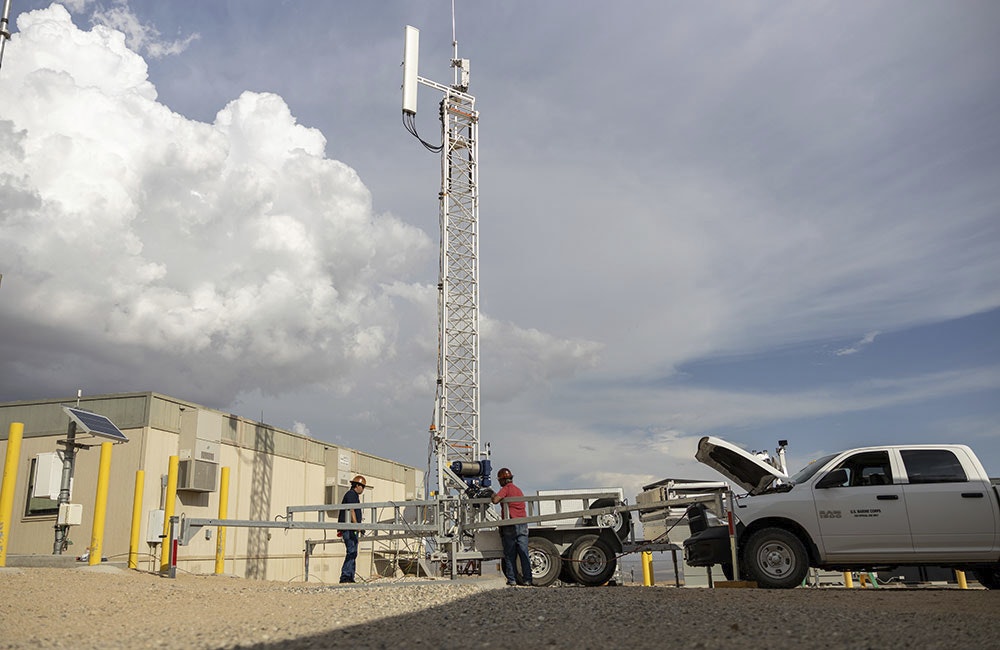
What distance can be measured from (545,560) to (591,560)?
2.49ft

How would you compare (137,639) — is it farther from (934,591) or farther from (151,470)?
(151,470)

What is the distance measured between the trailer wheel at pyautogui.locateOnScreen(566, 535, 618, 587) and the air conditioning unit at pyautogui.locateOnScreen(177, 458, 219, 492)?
8.81m

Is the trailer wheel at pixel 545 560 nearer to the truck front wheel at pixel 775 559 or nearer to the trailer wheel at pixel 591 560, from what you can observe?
the trailer wheel at pixel 591 560

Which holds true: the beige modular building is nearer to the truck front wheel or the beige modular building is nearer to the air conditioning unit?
the air conditioning unit

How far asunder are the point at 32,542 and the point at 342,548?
8.96 meters

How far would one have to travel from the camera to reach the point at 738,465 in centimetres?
1158

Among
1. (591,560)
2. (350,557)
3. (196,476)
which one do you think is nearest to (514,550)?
(591,560)

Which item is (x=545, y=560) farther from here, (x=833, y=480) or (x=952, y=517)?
(x=952, y=517)

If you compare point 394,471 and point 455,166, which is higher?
point 455,166

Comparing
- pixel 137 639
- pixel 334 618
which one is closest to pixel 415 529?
pixel 334 618

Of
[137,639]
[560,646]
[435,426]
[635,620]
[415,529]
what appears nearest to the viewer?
[560,646]

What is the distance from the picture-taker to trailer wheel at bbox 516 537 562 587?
1301 cm

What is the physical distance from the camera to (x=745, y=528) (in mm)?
10656

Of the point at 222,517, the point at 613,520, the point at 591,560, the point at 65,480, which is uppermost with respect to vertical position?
the point at 65,480
